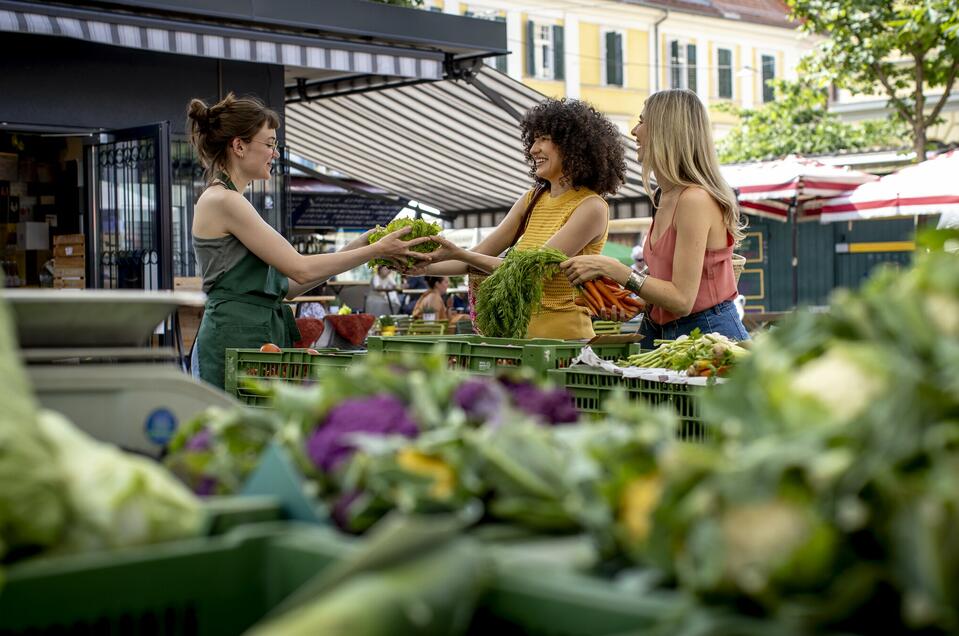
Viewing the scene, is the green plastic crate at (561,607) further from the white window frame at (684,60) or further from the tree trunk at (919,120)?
the white window frame at (684,60)

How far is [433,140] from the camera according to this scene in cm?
1488

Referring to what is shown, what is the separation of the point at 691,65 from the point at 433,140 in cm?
2605

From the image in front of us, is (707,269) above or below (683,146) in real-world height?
below

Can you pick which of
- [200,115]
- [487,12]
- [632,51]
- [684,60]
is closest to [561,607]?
[200,115]

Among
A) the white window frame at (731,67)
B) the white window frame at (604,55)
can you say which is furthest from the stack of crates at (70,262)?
the white window frame at (731,67)

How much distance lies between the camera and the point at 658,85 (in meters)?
37.8

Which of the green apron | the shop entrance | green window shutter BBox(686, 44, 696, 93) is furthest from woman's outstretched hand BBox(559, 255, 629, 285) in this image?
green window shutter BBox(686, 44, 696, 93)

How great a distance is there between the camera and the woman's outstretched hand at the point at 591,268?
15.5 ft

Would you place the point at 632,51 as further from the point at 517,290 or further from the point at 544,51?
the point at 517,290

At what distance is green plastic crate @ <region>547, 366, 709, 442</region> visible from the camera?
3.81m

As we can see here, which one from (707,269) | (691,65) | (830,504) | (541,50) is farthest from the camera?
(691,65)

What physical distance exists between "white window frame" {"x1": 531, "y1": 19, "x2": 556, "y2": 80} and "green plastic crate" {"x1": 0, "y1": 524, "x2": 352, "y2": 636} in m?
34.2

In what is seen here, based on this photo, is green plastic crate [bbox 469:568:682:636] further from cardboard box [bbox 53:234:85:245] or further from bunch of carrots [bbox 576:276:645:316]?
cardboard box [bbox 53:234:85:245]

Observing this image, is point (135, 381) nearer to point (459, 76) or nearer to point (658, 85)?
point (459, 76)
